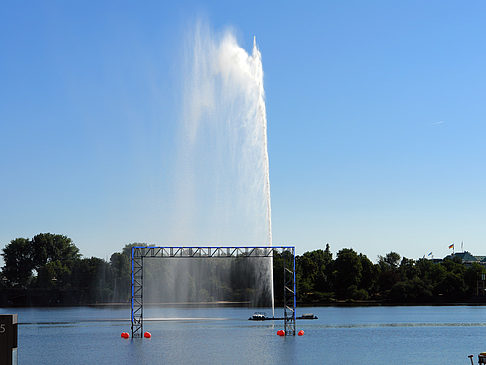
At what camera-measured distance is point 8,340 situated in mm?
23875

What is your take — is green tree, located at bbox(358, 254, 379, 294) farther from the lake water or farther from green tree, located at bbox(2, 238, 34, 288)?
green tree, located at bbox(2, 238, 34, 288)

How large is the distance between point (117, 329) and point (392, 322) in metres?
41.8

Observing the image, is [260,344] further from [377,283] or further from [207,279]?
[377,283]

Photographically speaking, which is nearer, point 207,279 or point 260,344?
point 260,344

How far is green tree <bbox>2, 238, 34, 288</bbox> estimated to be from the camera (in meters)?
192

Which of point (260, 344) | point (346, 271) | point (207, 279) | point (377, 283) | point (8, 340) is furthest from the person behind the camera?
point (377, 283)

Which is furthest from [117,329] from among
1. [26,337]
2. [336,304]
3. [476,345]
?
[336,304]

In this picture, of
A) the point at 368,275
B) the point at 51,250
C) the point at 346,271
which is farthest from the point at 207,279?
the point at 51,250

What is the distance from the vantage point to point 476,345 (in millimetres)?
68062

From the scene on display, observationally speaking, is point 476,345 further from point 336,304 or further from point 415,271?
point 415,271

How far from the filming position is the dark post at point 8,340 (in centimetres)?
2367

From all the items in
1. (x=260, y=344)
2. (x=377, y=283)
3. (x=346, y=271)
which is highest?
(x=346, y=271)

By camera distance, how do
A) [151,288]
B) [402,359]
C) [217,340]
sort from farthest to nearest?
[151,288] < [217,340] < [402,359]

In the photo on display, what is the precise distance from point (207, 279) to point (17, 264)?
65129 mm
